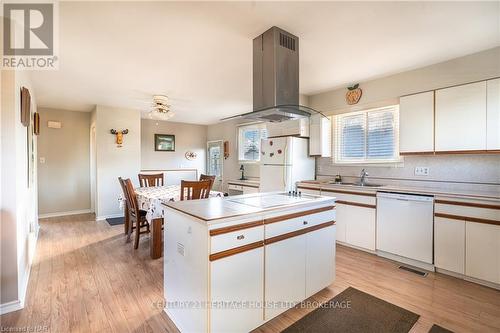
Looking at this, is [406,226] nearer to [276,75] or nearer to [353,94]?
[353,94]

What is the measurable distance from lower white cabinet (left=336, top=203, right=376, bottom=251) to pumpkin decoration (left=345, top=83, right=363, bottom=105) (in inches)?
66.2

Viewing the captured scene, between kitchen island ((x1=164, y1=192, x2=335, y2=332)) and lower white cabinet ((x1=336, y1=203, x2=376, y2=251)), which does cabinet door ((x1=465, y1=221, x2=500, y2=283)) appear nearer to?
lower white cabinet ((x1=336, y1=203, x2=376, y2=251))

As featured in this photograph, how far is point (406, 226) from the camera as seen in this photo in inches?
114

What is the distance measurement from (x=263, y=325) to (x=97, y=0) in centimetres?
280

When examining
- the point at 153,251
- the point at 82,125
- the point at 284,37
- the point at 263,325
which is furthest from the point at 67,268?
the point at 82,125

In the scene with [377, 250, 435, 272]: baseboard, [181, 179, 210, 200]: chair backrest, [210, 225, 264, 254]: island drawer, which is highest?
[181, 179, 210, 200]: chair backrest

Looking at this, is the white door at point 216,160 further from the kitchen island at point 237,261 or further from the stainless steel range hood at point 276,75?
the kitchen island at point 237,261

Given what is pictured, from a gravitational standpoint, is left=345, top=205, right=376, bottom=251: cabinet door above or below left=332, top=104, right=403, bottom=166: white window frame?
below

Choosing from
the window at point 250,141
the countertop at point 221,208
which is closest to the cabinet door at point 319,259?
the countertop at point 221,208

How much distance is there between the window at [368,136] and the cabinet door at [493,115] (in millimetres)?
986

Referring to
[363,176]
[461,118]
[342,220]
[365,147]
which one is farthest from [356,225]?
[461,118]

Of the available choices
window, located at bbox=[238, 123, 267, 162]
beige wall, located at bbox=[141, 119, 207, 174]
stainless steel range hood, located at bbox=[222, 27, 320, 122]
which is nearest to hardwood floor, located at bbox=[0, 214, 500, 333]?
stainless steel range hood, located at bbox=[222, 27, 320, 122]

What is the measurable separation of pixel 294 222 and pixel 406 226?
1.82 metres

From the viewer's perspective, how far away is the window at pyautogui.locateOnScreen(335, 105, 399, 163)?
3496mm
